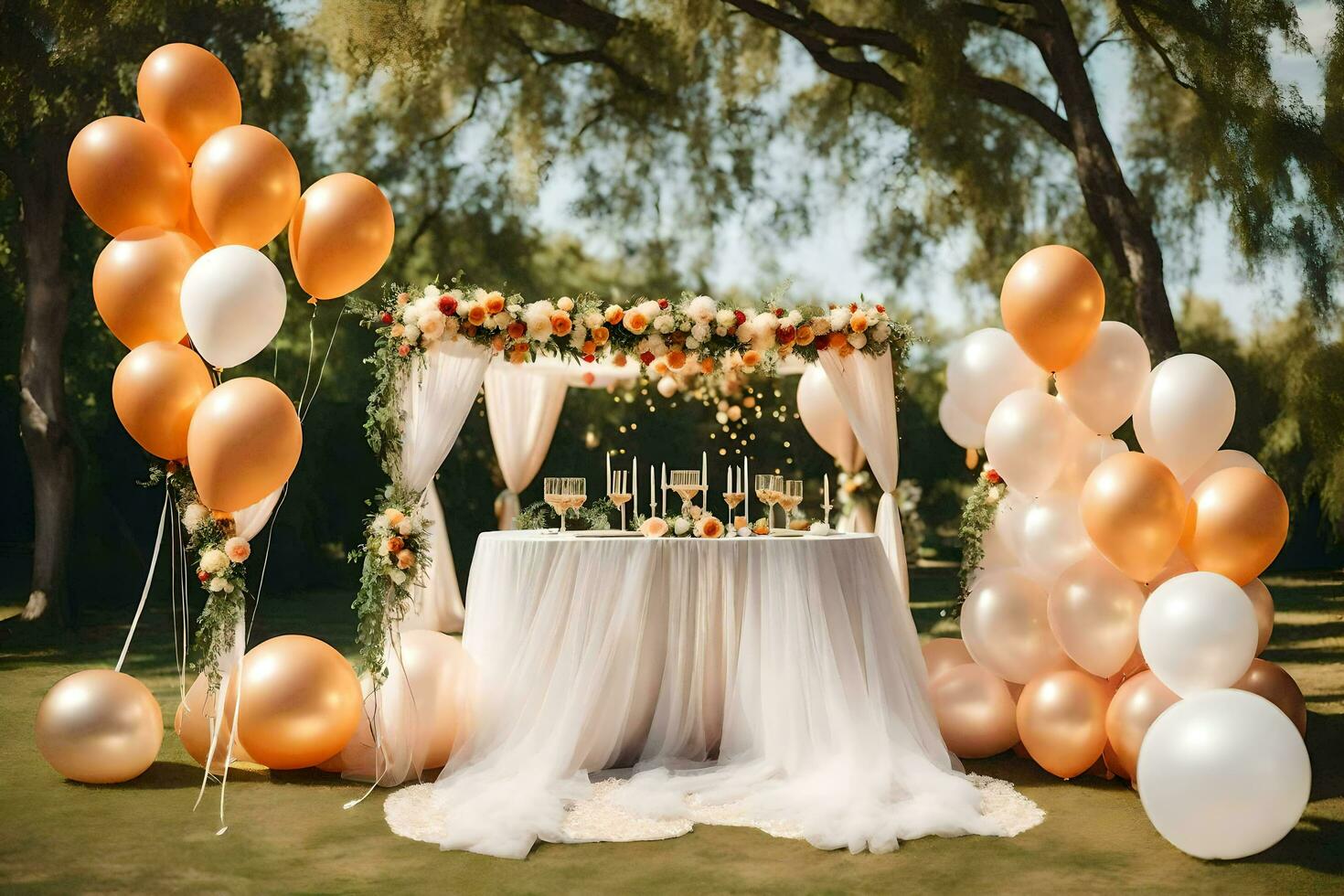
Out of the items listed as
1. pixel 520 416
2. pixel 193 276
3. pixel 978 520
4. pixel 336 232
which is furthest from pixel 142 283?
pixel 520 416

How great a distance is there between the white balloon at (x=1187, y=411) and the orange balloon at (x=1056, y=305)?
1.27 ft

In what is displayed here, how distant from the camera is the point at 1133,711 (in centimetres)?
520

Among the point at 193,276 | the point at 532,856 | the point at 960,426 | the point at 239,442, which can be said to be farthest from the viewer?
the point at 960,426

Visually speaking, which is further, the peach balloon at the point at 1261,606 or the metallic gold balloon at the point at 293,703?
the peach balloon at the point at 1261,606

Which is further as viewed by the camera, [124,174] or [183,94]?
[183,94]

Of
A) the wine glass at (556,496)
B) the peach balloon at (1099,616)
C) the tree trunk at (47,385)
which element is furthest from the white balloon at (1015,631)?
the tree trunk at (47,385)

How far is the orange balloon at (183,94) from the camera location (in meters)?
5.39

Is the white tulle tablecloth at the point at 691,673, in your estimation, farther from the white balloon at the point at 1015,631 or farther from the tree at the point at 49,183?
the tree at the point at 49,183

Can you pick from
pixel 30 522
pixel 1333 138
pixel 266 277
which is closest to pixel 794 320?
pixel 266 277

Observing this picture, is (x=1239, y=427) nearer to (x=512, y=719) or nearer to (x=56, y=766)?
(x=512, y=719)

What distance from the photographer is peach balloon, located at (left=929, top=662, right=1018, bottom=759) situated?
6.02 meters

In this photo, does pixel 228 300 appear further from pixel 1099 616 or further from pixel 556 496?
pixel 1099 616

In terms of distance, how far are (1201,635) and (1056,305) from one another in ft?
5.45

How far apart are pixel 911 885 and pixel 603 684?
1.94m
